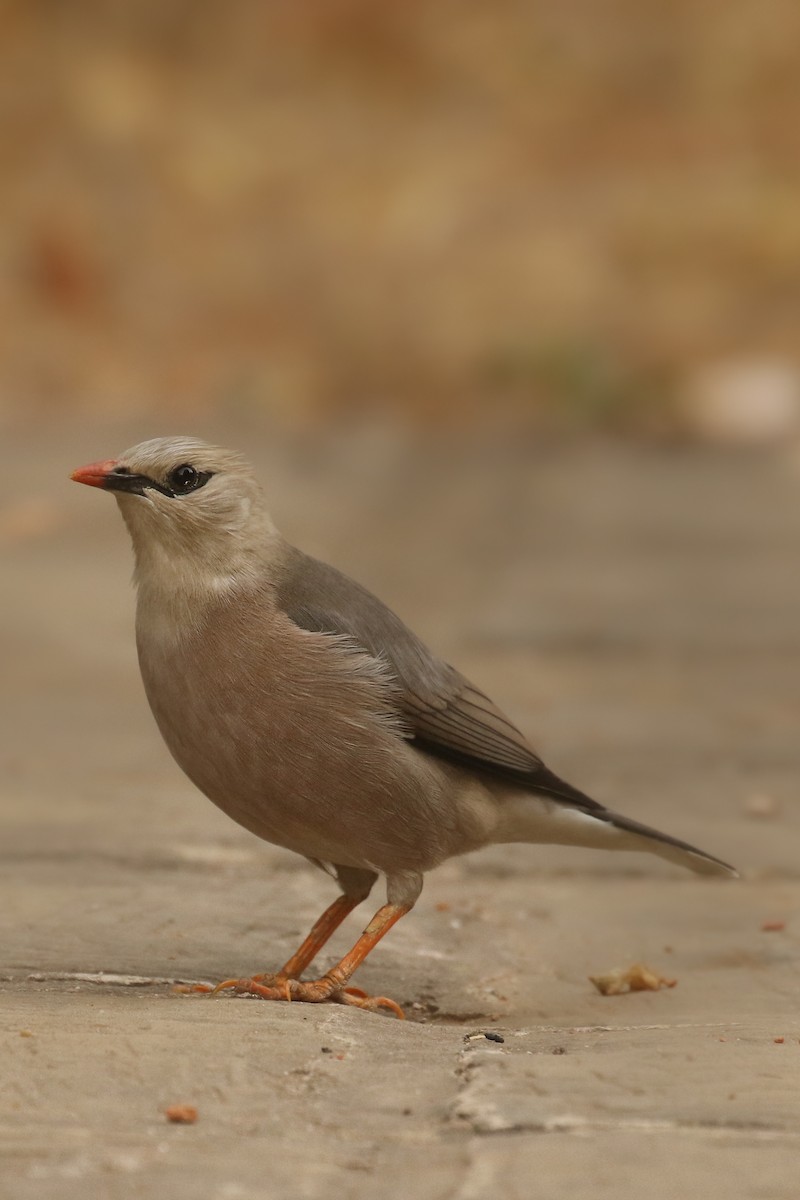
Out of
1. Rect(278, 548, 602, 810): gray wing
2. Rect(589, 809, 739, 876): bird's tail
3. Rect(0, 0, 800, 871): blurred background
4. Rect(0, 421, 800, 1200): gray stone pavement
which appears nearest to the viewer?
Rect(0, 421, 800, 1200): gray stone pavement

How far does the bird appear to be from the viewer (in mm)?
3994

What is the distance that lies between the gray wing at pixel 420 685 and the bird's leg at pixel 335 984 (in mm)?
451

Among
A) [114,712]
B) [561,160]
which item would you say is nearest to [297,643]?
[114,712]

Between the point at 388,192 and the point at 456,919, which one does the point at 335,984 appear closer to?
the point at 456,919

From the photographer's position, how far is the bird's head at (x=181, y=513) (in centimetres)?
420

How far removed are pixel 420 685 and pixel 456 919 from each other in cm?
106

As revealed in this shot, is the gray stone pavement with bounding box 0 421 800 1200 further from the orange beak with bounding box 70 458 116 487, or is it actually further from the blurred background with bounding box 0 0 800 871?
the blurred background with bounding box 0 0 800 871

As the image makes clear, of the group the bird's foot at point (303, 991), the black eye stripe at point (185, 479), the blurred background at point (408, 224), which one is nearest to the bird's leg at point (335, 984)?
the bird's foot at point (303, 991)

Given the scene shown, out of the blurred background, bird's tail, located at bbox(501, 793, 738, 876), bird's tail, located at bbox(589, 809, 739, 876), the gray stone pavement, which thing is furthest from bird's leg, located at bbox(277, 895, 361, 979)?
the blurred background

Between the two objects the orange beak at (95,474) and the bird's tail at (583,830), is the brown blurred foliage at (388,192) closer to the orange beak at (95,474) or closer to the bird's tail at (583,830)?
the bird's tail at (583,830)

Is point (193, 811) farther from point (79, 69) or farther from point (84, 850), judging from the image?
point (79, 69)

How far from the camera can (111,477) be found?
4.18 meters

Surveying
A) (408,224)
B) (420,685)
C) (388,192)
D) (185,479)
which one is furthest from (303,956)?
(388,192)

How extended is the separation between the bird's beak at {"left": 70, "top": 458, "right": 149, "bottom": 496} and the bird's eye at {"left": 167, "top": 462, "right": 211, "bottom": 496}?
0.08 m
